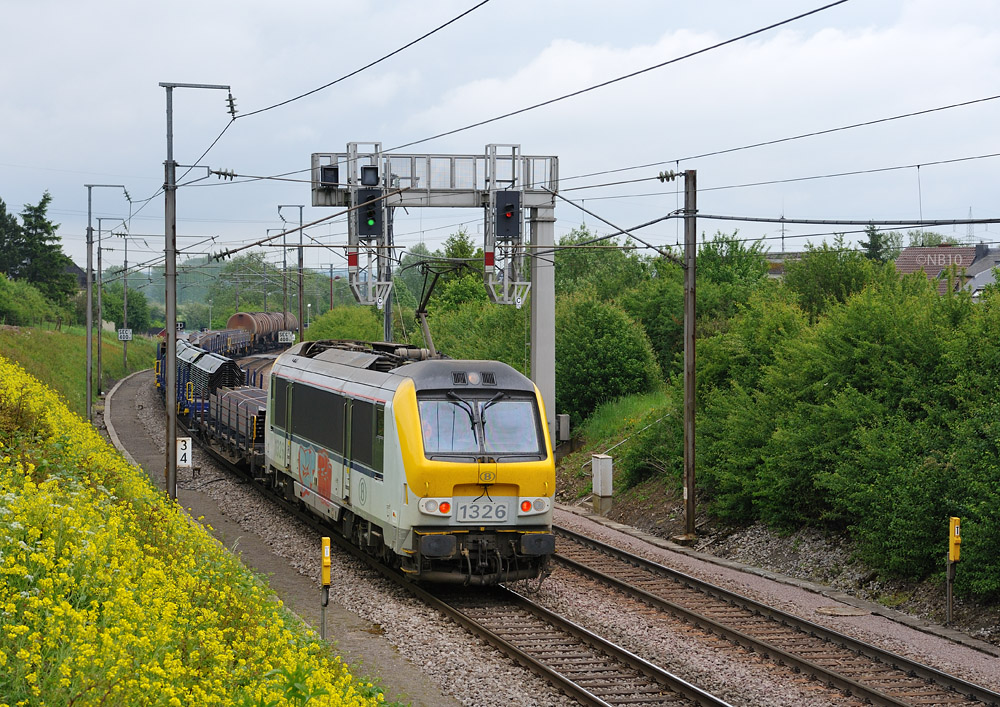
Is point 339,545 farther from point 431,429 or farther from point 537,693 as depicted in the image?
point 537,693

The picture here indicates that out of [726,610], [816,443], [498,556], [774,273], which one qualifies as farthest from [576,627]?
[774,273]

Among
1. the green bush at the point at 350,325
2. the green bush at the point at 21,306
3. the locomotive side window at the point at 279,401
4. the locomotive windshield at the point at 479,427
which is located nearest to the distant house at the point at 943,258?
the green bush at the point at 350,325

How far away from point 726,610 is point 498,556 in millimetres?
3260

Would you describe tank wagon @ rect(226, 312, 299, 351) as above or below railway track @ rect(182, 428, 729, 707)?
above

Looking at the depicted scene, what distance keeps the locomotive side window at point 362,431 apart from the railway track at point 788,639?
4.05m

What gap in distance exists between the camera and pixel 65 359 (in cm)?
5388

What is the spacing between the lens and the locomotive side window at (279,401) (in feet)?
69.3

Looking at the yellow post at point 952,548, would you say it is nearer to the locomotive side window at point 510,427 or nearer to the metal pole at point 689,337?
the locomotive side window at point 510,427

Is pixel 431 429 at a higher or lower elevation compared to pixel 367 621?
higher

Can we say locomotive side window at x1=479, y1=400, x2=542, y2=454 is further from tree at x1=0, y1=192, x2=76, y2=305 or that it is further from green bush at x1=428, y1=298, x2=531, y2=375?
tree at x1=0, y1=192, x2=76, y2=305

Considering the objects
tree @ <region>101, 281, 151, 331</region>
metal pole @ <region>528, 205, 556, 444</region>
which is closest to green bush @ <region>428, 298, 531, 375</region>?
metal pole @ <region>528, 205, 556, 444</region>

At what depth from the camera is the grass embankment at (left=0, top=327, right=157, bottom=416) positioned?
39.0 metres

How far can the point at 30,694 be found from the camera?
6422 millimetres

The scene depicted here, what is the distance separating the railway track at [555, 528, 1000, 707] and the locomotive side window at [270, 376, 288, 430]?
666cm
